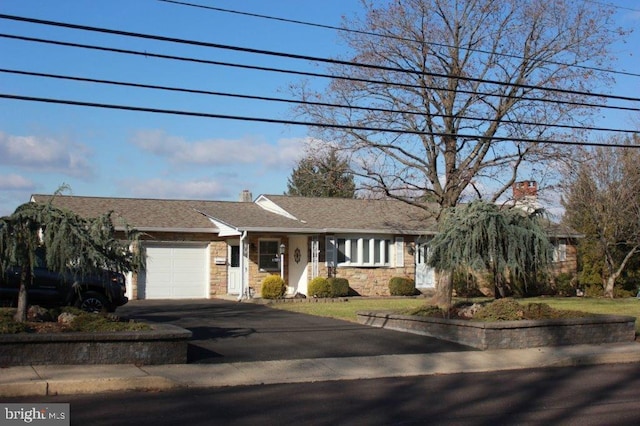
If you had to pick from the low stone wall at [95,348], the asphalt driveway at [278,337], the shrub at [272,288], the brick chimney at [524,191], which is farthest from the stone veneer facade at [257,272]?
the low stone wall at [95,348]

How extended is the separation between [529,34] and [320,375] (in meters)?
15.1

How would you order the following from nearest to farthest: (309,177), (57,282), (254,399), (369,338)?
(254,399), (369,338), (57,282), (309,177)

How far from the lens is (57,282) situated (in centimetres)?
1775

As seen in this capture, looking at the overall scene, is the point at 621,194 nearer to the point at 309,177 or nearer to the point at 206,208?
the point at 309,177

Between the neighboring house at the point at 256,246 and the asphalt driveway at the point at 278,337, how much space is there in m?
5.78

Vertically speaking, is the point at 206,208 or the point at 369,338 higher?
the point at 206,208

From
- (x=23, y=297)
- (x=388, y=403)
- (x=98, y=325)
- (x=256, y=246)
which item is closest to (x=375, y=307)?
(x=256, y=246)

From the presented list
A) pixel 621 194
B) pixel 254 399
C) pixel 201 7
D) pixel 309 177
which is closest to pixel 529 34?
pixel 309 177

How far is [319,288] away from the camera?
27641 mm

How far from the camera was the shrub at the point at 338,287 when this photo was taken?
27766 mm

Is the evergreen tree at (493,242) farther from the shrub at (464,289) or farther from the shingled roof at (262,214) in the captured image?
the shrub at (464,289)

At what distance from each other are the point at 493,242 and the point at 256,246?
46.1 ft

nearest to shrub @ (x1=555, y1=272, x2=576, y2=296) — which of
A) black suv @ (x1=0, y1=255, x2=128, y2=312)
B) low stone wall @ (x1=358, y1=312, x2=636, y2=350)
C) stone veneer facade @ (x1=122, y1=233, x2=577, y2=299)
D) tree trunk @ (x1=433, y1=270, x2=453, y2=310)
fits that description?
stone veneer facade @ (x1=122, y1=233, x2=577, y2=299)

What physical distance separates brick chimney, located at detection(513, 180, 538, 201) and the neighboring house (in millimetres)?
3824
